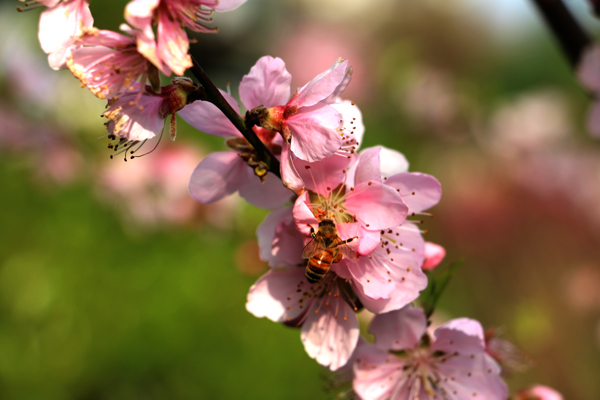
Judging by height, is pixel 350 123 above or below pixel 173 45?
below

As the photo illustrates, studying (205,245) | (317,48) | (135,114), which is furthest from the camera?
(317,48)

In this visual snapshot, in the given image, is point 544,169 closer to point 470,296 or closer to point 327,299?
point 470,296

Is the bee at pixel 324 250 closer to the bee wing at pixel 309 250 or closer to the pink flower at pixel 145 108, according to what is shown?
the bee wing at pixel 309 250

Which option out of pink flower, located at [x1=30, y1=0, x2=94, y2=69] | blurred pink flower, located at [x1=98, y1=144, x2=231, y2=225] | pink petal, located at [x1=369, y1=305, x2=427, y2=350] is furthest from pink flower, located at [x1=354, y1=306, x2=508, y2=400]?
blurred pink flower, located at [x1=98, y1=144, x2=231, y2=225]

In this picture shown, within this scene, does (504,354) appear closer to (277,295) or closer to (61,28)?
(277,295)

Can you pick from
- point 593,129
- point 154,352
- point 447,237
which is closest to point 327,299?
point 593,129

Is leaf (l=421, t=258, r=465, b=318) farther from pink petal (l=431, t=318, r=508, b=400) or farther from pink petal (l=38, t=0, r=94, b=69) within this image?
pink petal (l=38, t=0, r=94, b=69)

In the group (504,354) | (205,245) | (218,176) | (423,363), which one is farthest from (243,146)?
(205,245)
